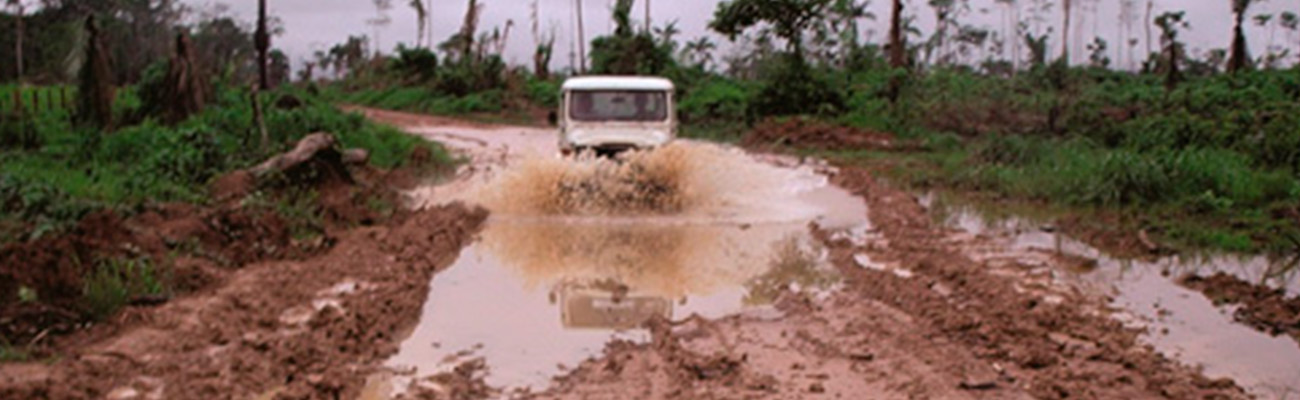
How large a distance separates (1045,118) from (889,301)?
17701mm

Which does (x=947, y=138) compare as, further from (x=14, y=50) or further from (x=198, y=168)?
(x=14, y=50)

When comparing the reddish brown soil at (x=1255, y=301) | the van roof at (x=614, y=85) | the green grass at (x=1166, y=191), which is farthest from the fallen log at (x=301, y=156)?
the reddish brown soil at (x=1255, y=301)

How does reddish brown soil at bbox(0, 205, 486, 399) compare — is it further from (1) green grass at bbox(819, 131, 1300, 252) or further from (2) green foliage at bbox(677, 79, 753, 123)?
(2) green foliage at bbox(677, 79, 753, 123)

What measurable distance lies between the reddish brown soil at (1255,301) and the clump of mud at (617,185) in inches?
243

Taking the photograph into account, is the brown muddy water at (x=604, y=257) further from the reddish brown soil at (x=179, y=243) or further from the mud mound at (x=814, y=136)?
the mud mound at (x=814, y=136)

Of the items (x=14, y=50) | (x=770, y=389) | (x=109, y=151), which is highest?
(x=14, y=50)

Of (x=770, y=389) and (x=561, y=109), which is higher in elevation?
(x=561, y=109)

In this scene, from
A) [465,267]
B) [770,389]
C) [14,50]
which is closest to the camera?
[770,389]

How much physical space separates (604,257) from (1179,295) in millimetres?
4709

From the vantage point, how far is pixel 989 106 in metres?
26.2

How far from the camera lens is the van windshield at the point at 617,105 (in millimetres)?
15578

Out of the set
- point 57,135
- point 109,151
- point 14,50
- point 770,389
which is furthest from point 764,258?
point 14,50

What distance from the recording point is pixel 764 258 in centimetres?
1079

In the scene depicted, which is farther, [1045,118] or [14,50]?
[14,50]
